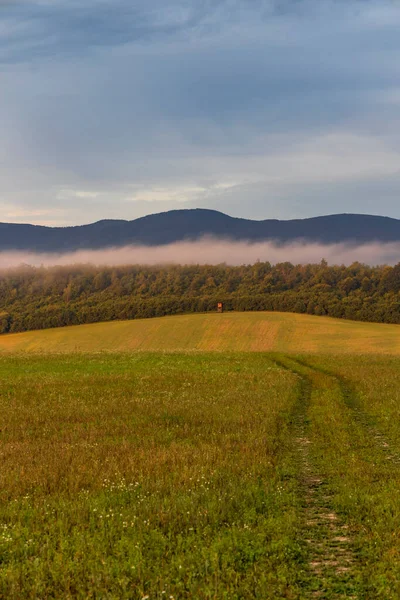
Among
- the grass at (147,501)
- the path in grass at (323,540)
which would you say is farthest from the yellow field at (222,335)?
the path in grass at (323,540)

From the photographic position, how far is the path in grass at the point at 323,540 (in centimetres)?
798

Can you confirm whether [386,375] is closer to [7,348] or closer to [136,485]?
[136,485]

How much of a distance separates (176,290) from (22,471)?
557 feet

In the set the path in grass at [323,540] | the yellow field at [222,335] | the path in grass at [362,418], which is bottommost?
the yellow field at [222,335]

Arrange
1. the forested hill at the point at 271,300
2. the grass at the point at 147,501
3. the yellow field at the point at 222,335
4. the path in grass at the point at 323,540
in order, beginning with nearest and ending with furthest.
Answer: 1. the path in grass at the point at 323,540
2. the grass at the point at 147,501
3. the yellow field at the point at 222,335
4. the forested hill at the point at 271,300

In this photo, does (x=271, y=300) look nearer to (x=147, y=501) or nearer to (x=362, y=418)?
(x=362, y=418)

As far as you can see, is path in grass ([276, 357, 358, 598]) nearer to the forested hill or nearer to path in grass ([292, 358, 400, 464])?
path in grass ([292, 358, 400, 464])

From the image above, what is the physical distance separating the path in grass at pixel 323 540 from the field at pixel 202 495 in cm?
3

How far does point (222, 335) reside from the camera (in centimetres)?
10144

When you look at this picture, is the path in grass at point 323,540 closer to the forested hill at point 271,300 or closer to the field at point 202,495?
the field at point 202,495

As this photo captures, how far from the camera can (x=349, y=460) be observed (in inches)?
607

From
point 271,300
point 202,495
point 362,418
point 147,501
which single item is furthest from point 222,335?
point 147,501

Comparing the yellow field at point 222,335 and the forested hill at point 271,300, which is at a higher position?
the forested hill at point 271,300

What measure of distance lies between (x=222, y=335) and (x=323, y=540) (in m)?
91.8
